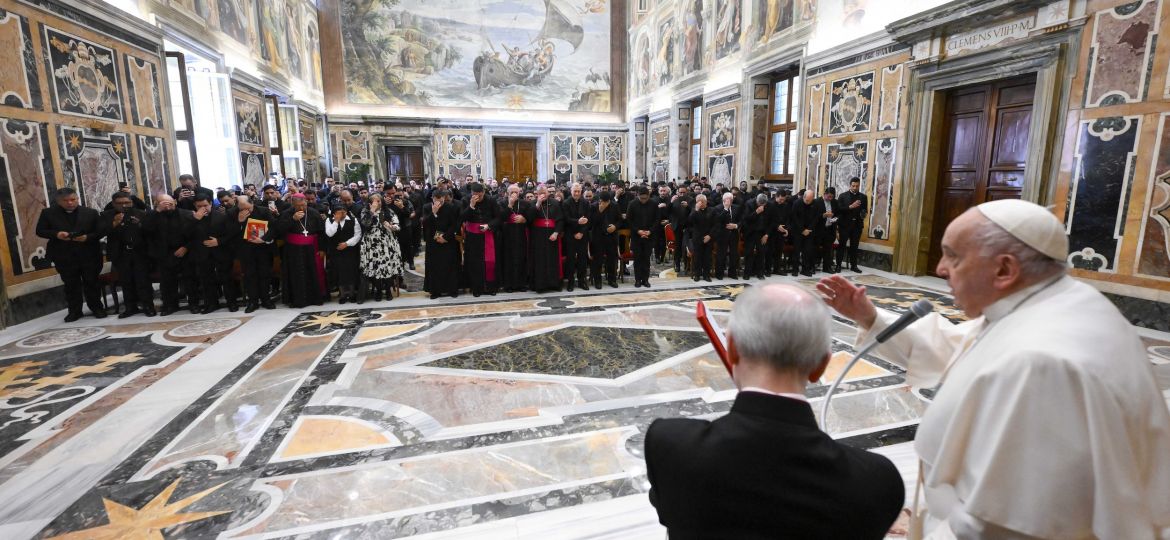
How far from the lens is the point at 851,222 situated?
31.4 ft

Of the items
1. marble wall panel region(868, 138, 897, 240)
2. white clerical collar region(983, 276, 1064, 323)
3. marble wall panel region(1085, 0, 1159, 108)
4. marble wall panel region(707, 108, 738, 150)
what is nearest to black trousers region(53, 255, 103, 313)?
white clerical collar region(983, 276, 1064, 323)

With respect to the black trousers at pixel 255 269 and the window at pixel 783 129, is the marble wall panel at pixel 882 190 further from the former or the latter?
the black trousers at pixel 255 269

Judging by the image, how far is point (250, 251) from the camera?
7188 millimetres

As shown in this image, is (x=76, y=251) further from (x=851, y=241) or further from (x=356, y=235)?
(x=851, y=241)

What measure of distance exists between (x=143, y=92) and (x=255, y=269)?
3973mm

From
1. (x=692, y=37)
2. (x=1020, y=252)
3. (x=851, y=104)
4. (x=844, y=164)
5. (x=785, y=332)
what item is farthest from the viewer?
(x=692, y=37)

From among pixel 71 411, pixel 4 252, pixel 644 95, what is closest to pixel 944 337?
pixel 71 411

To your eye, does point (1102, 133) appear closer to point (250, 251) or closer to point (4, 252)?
point (250, 251)

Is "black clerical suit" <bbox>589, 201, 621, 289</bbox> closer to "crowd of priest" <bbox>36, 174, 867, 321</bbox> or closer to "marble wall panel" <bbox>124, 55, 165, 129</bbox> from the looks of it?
"crowd of priest" <bbox>36, 174, 867, 321</bbox>

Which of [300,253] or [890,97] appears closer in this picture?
[300,253]

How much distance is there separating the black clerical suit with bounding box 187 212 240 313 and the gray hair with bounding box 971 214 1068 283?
8.06 metres

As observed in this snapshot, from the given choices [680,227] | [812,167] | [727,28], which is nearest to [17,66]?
[680,227]

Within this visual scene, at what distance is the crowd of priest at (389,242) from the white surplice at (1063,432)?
6972mm

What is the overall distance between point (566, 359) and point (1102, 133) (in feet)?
22.3
